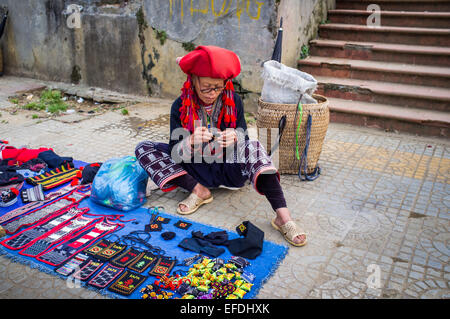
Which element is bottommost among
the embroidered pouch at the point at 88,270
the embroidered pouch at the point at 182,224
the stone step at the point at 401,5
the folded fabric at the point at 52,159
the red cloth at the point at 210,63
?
the embroidered pouch at the point at 88,270

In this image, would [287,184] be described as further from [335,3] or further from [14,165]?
[335,3]

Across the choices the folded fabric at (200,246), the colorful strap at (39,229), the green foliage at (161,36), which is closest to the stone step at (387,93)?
the green foliage at (161,36)

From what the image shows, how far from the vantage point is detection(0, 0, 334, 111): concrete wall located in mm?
5383

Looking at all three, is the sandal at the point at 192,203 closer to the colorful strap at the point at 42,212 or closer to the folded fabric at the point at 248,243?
the folded fabric at the point at 248,243

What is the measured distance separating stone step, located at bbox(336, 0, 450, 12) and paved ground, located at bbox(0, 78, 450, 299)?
282 cm

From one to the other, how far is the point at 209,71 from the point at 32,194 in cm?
183

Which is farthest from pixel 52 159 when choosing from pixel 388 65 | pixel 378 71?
pixel 388 65

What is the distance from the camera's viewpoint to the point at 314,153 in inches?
145

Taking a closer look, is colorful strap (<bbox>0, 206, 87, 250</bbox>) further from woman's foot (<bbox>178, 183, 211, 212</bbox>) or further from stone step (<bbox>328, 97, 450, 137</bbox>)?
stone step (<bbox>328, 97, 450, 137</bbox>)

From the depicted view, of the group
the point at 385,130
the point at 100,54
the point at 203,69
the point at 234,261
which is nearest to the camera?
the point at 234,261

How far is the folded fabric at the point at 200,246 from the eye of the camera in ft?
8.32

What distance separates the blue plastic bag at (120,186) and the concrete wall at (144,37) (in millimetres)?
2867

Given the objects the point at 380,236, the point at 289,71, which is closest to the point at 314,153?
the point at 289,71

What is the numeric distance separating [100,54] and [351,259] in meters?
5.87
